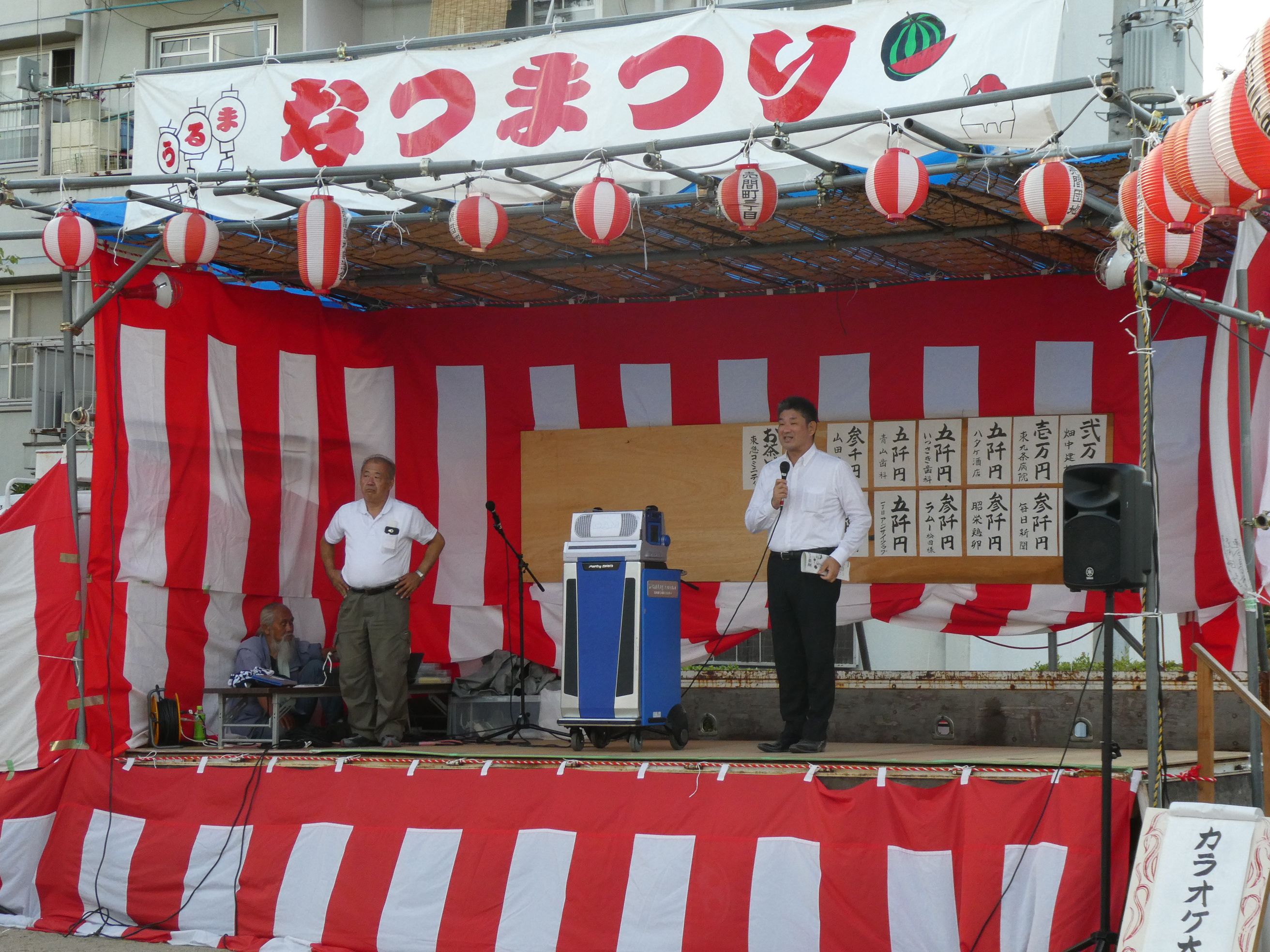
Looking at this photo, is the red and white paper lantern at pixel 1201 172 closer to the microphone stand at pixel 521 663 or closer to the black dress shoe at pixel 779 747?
the black dress shoe at pixel 779 747

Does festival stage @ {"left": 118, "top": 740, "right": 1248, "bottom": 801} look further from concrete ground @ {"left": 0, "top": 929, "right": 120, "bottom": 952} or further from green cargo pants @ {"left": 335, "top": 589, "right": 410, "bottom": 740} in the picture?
concrete ground @ {"left": 0, "top": 929, "right": 120, "bottom": 952}

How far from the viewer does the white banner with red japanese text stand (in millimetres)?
5305

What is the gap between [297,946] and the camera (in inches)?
235

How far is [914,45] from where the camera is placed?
541 cm

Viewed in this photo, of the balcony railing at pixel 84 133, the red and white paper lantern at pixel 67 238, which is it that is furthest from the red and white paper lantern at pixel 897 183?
the balcony railing at pixel 84 133

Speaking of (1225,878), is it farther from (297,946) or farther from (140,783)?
(140,783)

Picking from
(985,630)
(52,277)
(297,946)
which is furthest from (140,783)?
(52,277)

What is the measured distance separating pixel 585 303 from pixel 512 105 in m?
2.28

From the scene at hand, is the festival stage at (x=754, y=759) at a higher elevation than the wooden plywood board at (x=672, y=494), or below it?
below

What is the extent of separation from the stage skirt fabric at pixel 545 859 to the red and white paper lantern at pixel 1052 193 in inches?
78.4

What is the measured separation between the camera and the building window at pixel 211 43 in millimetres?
14711

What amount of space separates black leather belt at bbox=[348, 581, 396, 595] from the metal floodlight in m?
1.69

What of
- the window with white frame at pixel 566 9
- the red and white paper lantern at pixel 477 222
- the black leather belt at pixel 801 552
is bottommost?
the black leather belt at pixel 801 552

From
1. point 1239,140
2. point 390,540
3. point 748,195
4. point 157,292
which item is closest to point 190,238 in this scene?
point 157,292
